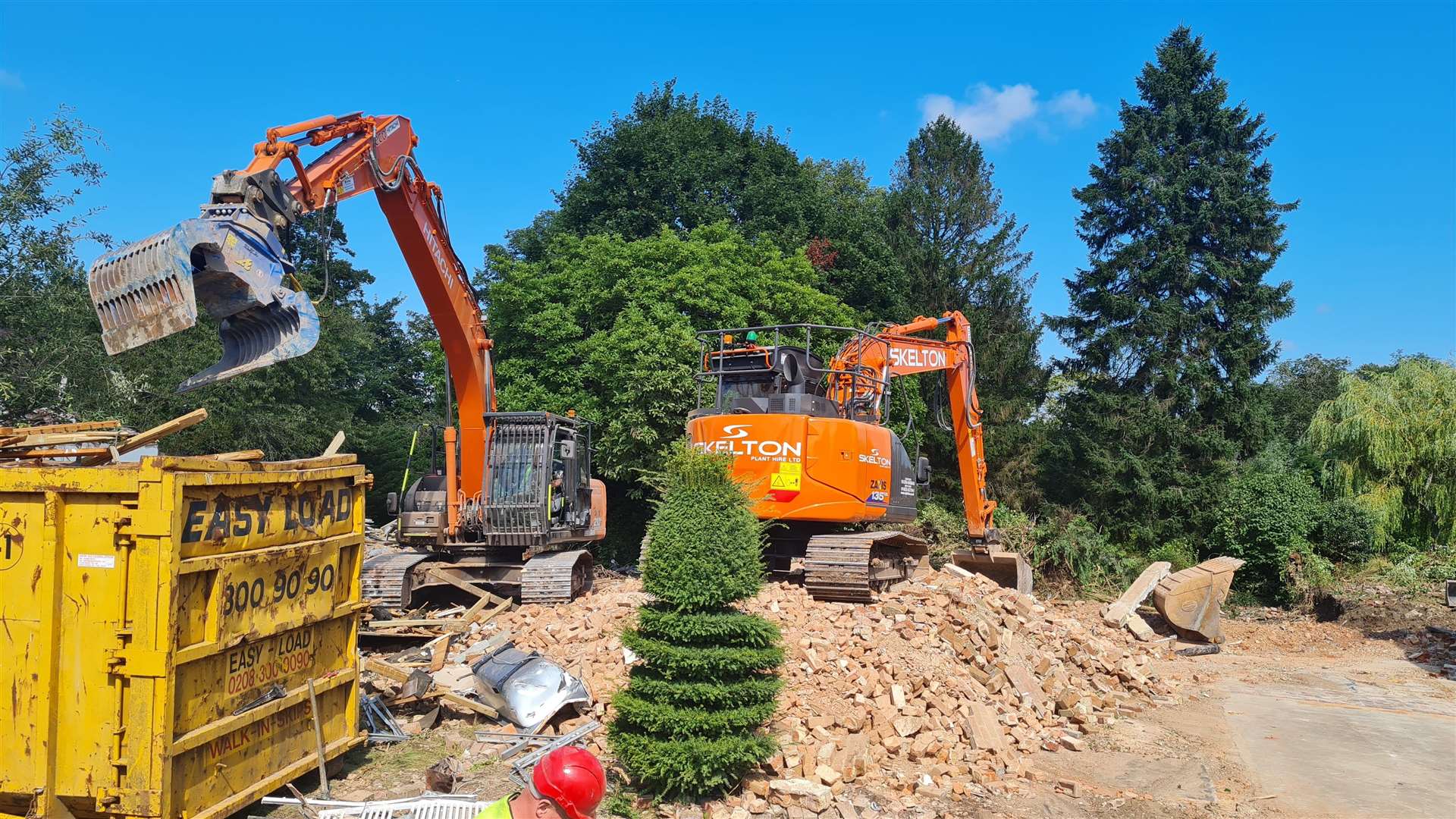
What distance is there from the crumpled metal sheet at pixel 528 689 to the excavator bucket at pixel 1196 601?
1054 cm

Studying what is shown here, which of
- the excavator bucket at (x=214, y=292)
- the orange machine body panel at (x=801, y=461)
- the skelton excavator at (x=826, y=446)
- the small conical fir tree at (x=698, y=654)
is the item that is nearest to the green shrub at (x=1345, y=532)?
the skelton excavator at (x=826, y=446)

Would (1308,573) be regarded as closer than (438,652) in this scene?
No

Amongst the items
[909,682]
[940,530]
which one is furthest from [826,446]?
[940,530]

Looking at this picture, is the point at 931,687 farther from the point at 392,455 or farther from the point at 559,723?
the point at 392,455

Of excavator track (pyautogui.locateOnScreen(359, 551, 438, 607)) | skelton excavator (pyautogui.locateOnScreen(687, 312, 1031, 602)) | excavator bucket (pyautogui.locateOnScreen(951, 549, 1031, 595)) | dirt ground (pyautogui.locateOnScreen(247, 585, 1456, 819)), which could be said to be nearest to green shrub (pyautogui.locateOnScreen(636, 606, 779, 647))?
dirt ground (pyautogui.locateOnScreen(247, 585, 1456, 819))

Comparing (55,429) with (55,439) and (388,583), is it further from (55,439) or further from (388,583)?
(388,583)

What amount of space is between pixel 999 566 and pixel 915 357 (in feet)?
13.2

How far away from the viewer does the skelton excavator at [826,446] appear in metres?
11.5

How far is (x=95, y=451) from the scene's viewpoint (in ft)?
18.2

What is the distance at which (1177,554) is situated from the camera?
21.5 meters

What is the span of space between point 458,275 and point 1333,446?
18716 mm

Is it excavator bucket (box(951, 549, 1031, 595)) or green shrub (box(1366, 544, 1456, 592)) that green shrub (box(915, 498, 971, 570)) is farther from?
green shrub (box(1366, 544, 1456, 592))

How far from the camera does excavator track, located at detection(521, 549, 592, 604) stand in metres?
11.9

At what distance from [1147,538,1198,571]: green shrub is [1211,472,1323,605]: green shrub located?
952 millimetres
